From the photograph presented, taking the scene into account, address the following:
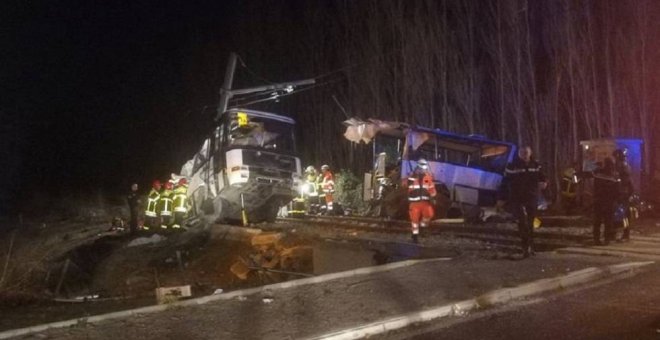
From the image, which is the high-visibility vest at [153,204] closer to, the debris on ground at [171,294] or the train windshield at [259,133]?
the train windshield at [259,133]

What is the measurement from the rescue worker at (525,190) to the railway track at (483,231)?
209cm

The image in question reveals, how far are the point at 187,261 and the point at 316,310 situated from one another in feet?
25.5

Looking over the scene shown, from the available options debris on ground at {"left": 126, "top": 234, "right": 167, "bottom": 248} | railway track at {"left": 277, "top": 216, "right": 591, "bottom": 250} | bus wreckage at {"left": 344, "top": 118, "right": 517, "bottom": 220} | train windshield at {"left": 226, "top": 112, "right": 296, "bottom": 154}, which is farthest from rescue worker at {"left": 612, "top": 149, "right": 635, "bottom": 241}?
debris on ground at {"left": 126, "top": 234, "right": 167, "bottom": 248}

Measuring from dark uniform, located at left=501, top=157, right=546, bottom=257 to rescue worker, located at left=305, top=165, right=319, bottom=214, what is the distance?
14.1 m

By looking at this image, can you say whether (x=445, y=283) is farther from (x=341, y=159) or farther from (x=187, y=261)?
(x=341, y=159)

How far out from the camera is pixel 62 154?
55.8 metres

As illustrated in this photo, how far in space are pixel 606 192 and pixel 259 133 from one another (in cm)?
1092

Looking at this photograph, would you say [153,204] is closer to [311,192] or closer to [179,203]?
[179,203]

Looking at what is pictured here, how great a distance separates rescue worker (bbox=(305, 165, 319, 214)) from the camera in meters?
24.9

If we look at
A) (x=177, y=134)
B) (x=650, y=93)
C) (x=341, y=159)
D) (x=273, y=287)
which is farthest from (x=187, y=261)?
(x=177, y=134)

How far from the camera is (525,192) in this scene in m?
11.0

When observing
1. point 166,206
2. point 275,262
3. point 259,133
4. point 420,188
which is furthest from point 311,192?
point 275,262

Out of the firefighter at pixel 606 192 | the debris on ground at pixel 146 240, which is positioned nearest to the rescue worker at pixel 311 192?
the debris on ground at pixel 146 240

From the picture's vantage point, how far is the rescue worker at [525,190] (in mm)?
10984
